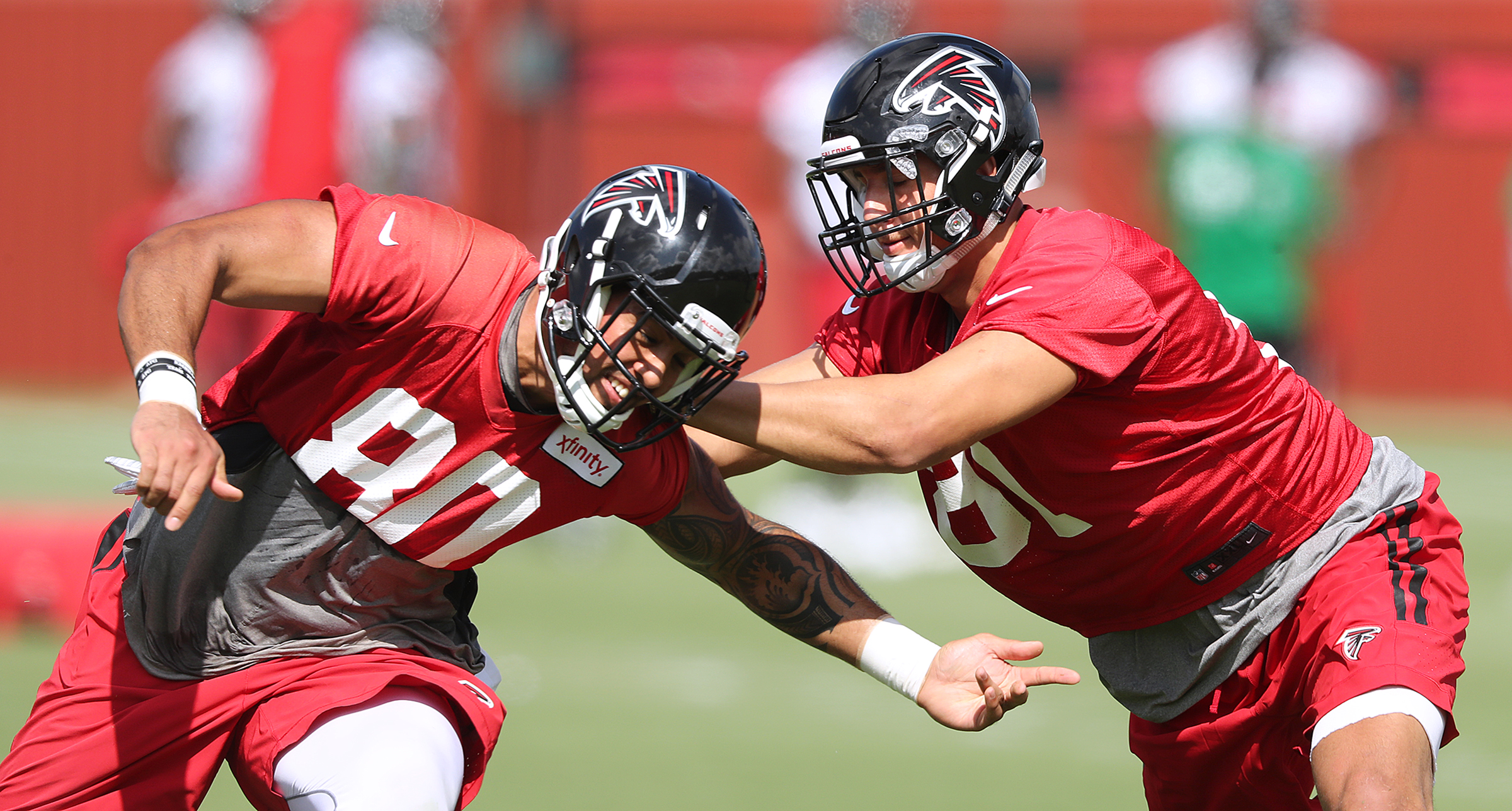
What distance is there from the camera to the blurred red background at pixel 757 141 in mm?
14852

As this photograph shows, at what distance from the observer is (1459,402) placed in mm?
15094

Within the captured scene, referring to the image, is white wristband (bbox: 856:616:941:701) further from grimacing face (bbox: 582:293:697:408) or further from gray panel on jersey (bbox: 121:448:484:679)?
gray panel on jersey (bbox: 121:448:484:679)

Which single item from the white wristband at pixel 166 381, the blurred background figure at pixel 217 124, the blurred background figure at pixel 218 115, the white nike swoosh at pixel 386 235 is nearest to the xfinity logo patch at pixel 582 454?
the white nike swoosh at pixel 386 235

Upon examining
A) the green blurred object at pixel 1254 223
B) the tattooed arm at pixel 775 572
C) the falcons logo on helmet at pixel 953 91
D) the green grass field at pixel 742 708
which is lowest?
the green grass field at pixel 742 708

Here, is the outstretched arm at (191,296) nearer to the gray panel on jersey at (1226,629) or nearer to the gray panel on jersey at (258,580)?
the gray panel on jersey at (258,580)

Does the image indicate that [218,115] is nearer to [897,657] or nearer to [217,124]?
[217,124]

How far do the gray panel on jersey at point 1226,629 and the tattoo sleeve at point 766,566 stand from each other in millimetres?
615

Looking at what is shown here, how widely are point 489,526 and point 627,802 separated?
1.80 metres

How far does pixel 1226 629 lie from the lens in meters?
3.57

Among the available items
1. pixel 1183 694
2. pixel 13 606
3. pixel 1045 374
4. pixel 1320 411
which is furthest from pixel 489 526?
pixel 13 606

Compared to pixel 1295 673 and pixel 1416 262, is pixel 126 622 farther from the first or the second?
pixel 1416 262

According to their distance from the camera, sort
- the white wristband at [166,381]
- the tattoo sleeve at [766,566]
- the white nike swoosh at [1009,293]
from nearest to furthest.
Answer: the white wristband at [166,381], the white nike swoosh at [1009,293], the tattoo sleeve at [766,566]

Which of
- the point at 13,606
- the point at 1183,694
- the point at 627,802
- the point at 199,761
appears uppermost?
the point at 1183,694

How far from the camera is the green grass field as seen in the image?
199 inches
